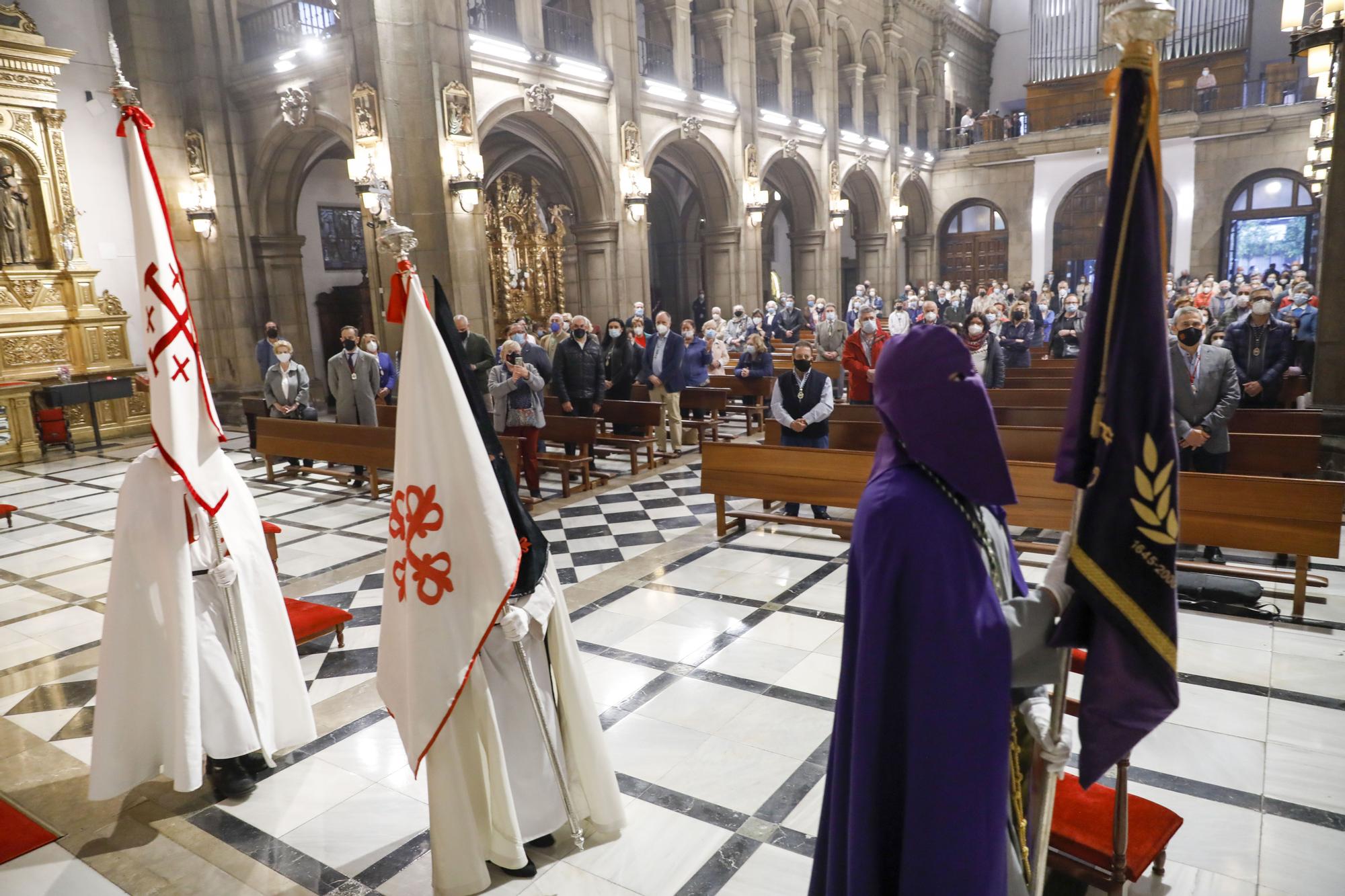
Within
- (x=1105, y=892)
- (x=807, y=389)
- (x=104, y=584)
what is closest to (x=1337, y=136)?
(x=807, y=389)

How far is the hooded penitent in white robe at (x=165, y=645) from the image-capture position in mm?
3328

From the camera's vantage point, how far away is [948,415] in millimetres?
1682

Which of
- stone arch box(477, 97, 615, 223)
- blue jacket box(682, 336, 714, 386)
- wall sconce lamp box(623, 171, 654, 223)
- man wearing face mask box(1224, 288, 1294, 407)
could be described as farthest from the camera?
wall sconce lamp box(623, 171, 654, 223)

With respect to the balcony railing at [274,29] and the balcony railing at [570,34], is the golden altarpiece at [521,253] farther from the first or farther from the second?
the balcony railing at [274,29]

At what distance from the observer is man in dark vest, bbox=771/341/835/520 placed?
7.14 m

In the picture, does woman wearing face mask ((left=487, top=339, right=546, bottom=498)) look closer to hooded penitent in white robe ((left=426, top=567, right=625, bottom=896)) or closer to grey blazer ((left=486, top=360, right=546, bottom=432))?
grey blazer ((left=486, top=360, right=546, bottom=432))

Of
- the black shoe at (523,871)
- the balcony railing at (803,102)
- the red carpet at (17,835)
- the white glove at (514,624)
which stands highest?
the balcony railing at (803,102)

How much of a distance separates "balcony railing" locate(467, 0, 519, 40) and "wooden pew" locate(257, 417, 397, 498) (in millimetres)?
6689

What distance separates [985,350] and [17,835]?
817 centimetres

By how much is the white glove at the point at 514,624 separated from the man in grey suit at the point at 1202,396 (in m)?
5.03

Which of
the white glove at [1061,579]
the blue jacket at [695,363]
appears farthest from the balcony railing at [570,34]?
the white glove at [1061,579]

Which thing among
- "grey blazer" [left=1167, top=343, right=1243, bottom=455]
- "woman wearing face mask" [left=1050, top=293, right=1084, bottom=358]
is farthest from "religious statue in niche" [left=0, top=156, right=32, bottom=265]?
"woman wearing face mask" [left=1050, top=293, right=1084, bottom=358]

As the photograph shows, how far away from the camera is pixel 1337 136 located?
6.97 metres

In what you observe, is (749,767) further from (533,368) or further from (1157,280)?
(533,368)
